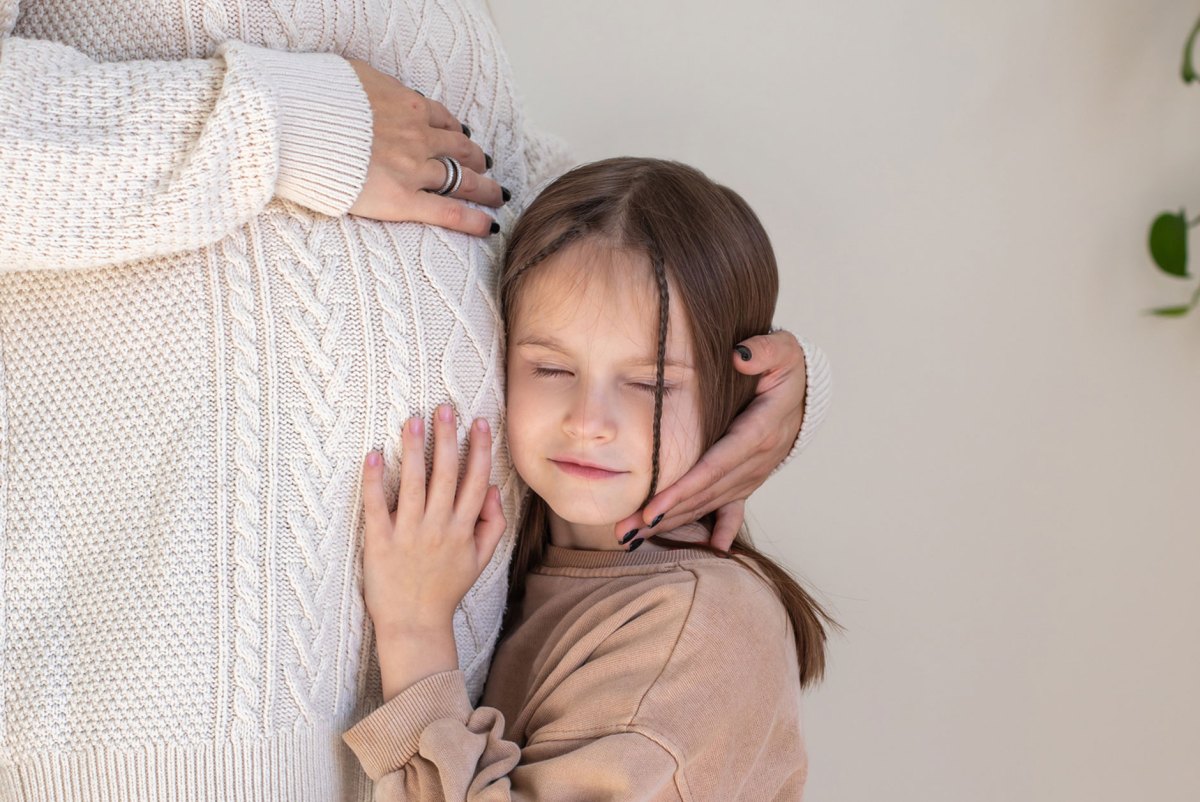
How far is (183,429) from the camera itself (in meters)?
0.90

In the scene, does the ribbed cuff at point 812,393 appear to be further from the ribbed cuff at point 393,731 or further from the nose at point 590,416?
the ribbed cuff at point 393,731

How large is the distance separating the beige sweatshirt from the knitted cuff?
0.78ft

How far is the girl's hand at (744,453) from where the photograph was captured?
1136mm

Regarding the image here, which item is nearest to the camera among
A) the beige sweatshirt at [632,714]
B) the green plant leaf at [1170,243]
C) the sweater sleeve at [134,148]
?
the sweater sleeve at [134,148]

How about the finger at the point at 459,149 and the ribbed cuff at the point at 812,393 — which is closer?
the finger at the point at 459,149

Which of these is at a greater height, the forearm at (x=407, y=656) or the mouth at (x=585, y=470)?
the mouth at (x=585, y=470)

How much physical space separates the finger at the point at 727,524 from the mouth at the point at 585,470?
0.23m

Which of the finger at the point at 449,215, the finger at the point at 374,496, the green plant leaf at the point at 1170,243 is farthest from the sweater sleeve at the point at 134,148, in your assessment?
the green plant leaf at the point at 1170,243

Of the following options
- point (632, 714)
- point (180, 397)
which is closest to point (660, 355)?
point (632, 714)

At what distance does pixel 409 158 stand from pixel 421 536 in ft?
1.24

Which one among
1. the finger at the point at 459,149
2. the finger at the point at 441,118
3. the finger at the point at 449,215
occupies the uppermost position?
the finger at the point at 441,118

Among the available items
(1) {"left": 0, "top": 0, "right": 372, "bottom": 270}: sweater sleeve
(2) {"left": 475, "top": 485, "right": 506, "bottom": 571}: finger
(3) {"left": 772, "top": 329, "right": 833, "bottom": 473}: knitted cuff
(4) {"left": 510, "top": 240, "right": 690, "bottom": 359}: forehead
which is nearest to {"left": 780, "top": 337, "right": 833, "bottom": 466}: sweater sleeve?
(3) {"left": 772, "top": 329, "right": 833, "bottom": 473}: knitted cuff

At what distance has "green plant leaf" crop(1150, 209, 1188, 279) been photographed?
1.60 metres

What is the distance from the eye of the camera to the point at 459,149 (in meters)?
1.11
